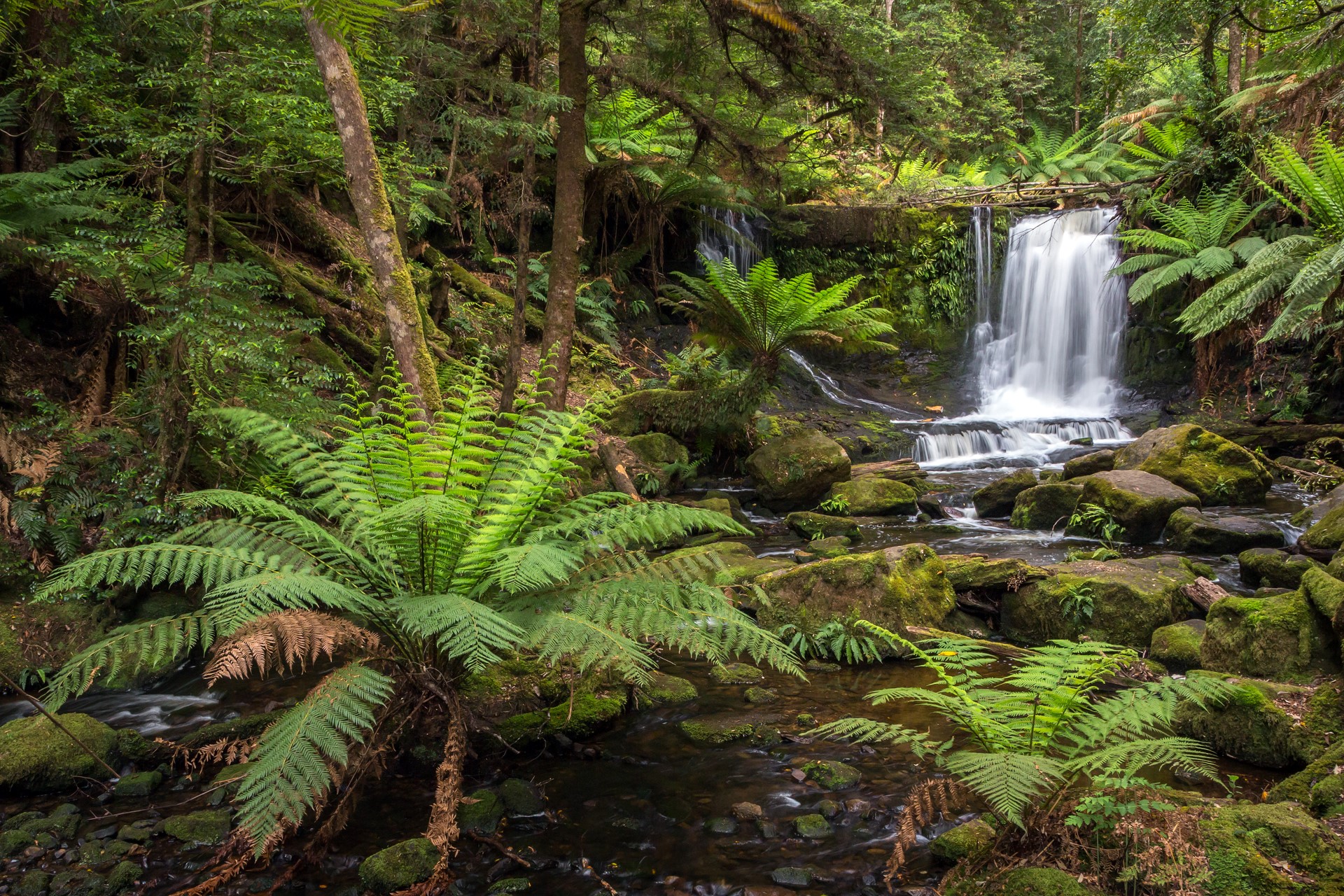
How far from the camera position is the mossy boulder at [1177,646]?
4.00m

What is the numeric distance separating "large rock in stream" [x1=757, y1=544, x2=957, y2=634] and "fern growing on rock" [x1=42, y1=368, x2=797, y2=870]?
2.01 meters

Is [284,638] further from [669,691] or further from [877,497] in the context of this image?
[877,497]

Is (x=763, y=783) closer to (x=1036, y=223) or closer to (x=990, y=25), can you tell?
(x=1036, y=223)

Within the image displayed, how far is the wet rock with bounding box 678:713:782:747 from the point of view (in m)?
3.26

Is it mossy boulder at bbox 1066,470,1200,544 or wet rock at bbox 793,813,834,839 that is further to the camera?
mossy boulder at bbox 1066,470,1200,544

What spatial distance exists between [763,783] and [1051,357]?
476 inches

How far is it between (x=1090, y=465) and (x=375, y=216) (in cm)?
756

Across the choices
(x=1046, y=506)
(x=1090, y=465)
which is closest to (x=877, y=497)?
(x=1046, y=506)

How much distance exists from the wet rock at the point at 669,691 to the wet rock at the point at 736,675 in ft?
0.57

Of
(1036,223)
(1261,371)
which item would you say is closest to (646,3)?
(1261,371)

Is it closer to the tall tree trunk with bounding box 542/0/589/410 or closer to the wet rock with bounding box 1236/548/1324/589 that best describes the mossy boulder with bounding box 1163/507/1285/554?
the wet rock with bounding box 1236/548/1324/589

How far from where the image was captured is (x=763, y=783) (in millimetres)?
2904

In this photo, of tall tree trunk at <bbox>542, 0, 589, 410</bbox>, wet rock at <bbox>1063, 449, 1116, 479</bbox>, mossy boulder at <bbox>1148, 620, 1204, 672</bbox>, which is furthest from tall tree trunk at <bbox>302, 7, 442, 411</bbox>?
wet rock at <bbox>1063, 449, 1116, 479</bbox>

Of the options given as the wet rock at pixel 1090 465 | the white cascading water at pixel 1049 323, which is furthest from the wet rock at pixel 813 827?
the white cascading water at pixel 1049 323
